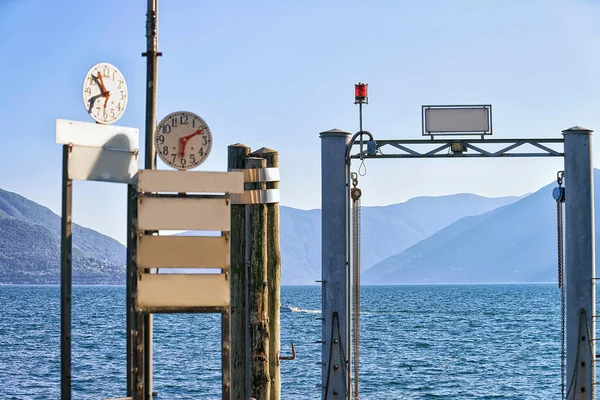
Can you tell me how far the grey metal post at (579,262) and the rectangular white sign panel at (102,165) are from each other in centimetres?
790

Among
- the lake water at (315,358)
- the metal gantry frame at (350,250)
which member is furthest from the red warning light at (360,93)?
the lake water at (315,358)

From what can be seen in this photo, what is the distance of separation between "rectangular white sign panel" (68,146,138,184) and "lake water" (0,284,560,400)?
24064 millimetres

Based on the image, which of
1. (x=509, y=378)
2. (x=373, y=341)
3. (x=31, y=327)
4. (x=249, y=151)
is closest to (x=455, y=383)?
(x=509, y=378)

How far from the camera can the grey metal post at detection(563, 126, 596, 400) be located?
57.2 feet

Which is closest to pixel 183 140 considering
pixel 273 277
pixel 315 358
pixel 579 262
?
pixel 273 277

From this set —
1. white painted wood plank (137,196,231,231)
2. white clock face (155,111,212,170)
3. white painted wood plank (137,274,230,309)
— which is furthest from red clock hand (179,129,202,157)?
white painted wood plank (137,274,230,309)

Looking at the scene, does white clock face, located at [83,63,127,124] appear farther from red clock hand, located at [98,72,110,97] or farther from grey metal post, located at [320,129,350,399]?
grey metal post, located at [320,129,350,399]

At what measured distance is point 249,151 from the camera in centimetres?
1457

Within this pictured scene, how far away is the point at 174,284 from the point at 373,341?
64766mm

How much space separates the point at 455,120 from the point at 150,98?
6.43 metres

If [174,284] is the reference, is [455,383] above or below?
below

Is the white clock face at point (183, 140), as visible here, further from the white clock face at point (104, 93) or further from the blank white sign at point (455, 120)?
the blank white sign at point (455, 120)

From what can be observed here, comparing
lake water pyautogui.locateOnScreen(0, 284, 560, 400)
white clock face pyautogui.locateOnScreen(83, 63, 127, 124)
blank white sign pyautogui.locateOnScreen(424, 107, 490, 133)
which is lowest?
lake water pyautogui.locateOnScreen(0, 284, 560, 400)

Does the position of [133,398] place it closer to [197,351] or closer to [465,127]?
[465,127]
